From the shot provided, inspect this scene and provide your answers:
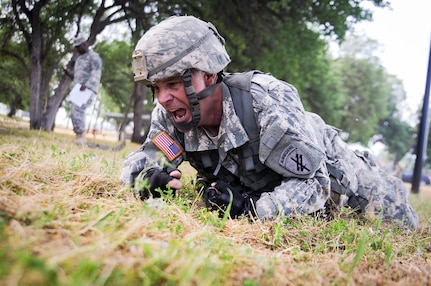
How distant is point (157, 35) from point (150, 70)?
22 centimetres

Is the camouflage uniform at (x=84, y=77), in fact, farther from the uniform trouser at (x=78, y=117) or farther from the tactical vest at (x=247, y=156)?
the tactical vest at (x=247, y=156)

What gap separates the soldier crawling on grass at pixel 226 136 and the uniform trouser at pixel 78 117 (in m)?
4.63

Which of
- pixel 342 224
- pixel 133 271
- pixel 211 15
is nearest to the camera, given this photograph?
pixel 133 271

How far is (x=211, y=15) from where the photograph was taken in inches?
396

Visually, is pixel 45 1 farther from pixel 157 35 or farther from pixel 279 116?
pixel 279 116

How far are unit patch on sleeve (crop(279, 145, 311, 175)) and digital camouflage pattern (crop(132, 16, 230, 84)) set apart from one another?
717mm

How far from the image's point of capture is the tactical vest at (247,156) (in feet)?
7.29

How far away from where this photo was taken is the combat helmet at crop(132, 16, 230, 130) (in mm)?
2082

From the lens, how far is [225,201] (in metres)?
1.91

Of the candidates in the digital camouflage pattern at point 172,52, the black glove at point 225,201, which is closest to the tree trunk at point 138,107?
the digital camouflage pattern at point 172,52

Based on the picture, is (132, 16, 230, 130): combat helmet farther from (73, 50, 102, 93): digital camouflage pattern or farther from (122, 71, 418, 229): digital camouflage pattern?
(73, 50, 102, 93): digital camouflage pattern

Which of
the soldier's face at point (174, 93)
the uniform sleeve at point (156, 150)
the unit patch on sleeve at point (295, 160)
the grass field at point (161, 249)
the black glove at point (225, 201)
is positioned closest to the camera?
the grass field at point (161, 249)

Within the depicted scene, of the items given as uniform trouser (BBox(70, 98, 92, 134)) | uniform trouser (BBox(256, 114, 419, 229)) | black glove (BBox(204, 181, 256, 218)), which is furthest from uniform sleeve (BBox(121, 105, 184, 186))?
uniform trouser (BBox(70, 98, 92, 134))

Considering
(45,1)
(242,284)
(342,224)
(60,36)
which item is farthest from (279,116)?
(60,36)
